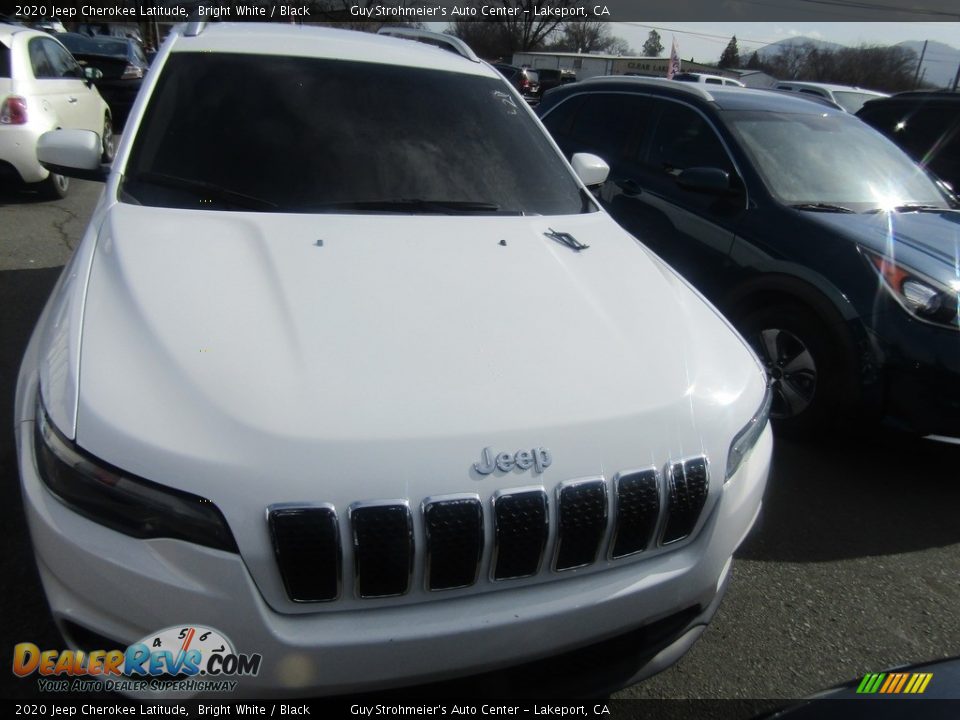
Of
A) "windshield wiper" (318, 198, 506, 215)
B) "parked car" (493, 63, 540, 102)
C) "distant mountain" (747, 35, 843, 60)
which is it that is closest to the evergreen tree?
"distant mountain" (747, 35, 843, 60)

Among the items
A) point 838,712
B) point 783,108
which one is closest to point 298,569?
point 838,712

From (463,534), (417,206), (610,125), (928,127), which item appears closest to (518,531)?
(463,534)

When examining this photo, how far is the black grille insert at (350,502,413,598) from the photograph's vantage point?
4.78ft

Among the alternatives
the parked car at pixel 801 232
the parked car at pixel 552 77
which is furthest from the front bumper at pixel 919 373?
the parked car at pixel 552 77

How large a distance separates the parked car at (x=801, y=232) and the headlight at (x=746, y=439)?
1.59 metres

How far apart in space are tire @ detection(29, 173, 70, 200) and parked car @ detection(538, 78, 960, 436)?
204 inches

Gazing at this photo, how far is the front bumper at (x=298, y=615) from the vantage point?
143cm

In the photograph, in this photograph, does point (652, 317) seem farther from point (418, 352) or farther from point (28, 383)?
point (28, 383)

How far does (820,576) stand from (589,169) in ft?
6.69

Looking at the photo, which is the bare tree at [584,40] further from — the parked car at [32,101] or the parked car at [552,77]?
the parked car at [32,101]

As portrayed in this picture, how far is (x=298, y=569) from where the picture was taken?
1.45 metres

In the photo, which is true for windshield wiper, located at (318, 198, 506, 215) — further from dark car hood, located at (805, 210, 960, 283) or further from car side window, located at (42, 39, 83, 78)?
car side window, located at (42, 39, 83, 78)

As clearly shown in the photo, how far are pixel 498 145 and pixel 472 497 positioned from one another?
6.43ft

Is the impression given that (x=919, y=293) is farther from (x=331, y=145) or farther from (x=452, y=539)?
(x=452, y=539)
